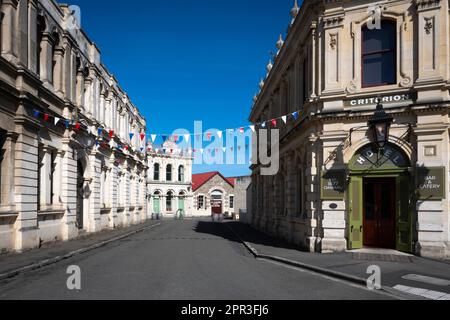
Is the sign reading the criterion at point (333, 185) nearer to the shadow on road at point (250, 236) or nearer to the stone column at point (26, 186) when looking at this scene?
the shadow on road at point (250, 236)

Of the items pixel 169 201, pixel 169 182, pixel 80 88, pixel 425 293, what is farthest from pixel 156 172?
pixel 425 293

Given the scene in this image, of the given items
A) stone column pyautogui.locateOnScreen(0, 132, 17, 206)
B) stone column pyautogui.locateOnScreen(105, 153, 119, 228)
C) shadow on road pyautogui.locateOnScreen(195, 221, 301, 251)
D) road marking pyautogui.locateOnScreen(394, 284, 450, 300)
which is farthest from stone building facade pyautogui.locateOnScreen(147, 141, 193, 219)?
road marking pyautogui.locateOnScreen(394, 284, 450, 300)

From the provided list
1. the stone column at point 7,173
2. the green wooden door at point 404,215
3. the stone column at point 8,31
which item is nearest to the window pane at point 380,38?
the green wooden door at point 404,215

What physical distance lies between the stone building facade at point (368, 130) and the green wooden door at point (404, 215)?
33 mm

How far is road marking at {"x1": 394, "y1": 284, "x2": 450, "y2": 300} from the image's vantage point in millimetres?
7841

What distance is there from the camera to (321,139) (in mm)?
14047

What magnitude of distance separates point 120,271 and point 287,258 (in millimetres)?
5347

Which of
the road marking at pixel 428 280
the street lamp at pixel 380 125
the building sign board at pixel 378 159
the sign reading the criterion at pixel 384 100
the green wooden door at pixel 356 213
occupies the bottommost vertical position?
the road marking at pixel 428 280

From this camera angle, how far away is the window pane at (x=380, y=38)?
13.7m

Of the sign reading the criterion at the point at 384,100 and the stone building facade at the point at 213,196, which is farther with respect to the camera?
the stone building facade at the point at 213,196

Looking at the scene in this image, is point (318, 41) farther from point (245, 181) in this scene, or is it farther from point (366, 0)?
point (245, 181)

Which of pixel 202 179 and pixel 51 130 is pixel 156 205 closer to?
pixel 202 179
